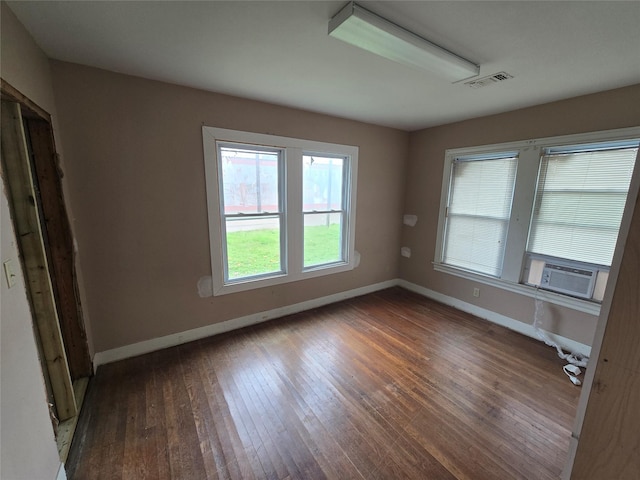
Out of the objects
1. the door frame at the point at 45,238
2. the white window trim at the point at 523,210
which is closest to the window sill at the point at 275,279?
the door frame at the point at 45,238

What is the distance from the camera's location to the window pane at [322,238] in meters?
3.41

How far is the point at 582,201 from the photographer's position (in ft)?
8.27

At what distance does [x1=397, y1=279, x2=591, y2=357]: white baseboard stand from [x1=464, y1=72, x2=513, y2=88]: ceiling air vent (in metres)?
2.29

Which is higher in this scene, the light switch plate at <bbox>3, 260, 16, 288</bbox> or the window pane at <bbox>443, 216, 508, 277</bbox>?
the light switch plate at <bbox>3, 260, 16, 288</bbox>

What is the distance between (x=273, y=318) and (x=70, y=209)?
215cm

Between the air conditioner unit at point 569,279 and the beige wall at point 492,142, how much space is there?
21 cm

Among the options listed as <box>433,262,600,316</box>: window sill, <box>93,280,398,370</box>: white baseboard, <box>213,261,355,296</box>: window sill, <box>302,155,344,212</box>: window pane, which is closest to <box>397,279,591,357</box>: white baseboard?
<box>433,262,600,316</box>: window sill

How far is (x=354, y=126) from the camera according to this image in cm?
347

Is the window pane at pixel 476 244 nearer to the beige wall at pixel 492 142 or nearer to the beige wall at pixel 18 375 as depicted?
the beige wall at pixel 492 142

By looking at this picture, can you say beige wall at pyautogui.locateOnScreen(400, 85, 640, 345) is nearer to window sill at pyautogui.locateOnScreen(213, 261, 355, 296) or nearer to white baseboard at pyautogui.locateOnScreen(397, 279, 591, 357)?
white baseboard at pyautogui.locateOnScreen(397, 279, 591, 357)

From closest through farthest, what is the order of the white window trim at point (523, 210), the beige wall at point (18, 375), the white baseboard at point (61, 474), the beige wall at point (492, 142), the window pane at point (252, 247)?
the beige wall at point (18, 375) → the white baseboard at point (61, 474) → the beige wall at point (492, 142) → the white window trim at point (523, 210) → the window pane at point (252, 247)

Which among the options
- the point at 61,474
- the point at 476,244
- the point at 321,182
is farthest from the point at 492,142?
the point at 61,474

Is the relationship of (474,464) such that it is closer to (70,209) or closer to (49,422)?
(49,422)

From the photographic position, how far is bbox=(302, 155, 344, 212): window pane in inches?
128
